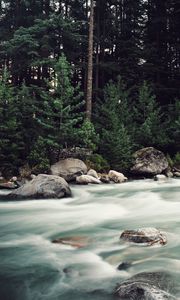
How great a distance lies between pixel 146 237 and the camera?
327 inches

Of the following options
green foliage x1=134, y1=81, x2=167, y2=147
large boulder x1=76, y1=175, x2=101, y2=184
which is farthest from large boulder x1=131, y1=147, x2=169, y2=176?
large boulder x1=76, y1=175, x2=101, y2=184

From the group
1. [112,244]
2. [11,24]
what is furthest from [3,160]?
[11,24]

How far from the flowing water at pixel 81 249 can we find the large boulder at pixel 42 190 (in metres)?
0.41

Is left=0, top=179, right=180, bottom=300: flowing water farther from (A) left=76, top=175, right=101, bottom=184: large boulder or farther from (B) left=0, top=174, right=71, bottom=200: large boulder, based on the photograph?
(A) left=76, top=175, right=101, bottom=184: large boulder

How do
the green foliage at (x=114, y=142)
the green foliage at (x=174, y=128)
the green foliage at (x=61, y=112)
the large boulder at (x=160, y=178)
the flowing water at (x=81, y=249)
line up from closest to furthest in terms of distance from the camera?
the flowing water at (x=81, y=249)
the green foliage at (x=61, y=112)
the large boulder at (x=160, y=178)
the green foliage at (x=114, y=142)
the green foliage at (x=174, y=128)

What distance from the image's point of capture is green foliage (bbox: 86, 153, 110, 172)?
1975cm

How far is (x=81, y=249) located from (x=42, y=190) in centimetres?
633

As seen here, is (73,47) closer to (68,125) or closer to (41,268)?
(68,125)

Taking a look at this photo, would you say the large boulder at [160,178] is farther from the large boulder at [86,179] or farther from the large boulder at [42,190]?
the large boulder at [42,190]

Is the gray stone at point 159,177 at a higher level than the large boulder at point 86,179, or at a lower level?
lower

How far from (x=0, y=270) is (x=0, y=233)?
9.61 ft

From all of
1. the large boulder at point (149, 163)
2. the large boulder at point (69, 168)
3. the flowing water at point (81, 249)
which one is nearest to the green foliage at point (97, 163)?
the large boulder at point (69, 168)

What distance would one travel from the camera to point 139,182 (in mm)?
18734

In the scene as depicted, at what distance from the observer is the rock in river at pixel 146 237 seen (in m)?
8.25
